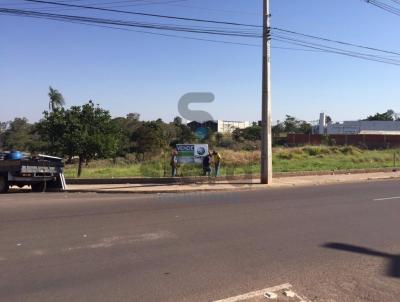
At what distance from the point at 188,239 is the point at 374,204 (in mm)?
7135

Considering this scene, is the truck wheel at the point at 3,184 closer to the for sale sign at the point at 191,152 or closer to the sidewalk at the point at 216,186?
the sidewalk at the point at 216,186

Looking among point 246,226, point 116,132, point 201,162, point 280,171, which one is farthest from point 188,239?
point 116,132

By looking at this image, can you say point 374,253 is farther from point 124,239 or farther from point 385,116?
point 385,116

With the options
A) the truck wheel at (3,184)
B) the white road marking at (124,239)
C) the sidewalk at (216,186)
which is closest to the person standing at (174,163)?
the sidewalk at (216,186)

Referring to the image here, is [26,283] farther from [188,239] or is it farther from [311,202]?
[311,202]

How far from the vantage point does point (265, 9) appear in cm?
2136

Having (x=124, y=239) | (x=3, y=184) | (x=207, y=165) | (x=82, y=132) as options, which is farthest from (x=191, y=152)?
(x=124, y=239)

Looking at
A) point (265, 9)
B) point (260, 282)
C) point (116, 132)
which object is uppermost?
point (265, 9)

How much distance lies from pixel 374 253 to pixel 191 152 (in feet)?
50.3

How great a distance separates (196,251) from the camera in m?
7.97

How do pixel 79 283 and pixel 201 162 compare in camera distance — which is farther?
pixel 201 162

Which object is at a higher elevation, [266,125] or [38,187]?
[266,125]

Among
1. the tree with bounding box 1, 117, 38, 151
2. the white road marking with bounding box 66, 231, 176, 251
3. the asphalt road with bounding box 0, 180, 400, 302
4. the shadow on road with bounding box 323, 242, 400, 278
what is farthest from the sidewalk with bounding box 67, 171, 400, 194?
the tree with bounding box 1, 117, 38, 151

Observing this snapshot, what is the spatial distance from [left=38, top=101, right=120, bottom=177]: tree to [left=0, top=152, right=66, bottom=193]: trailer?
32.4ft
